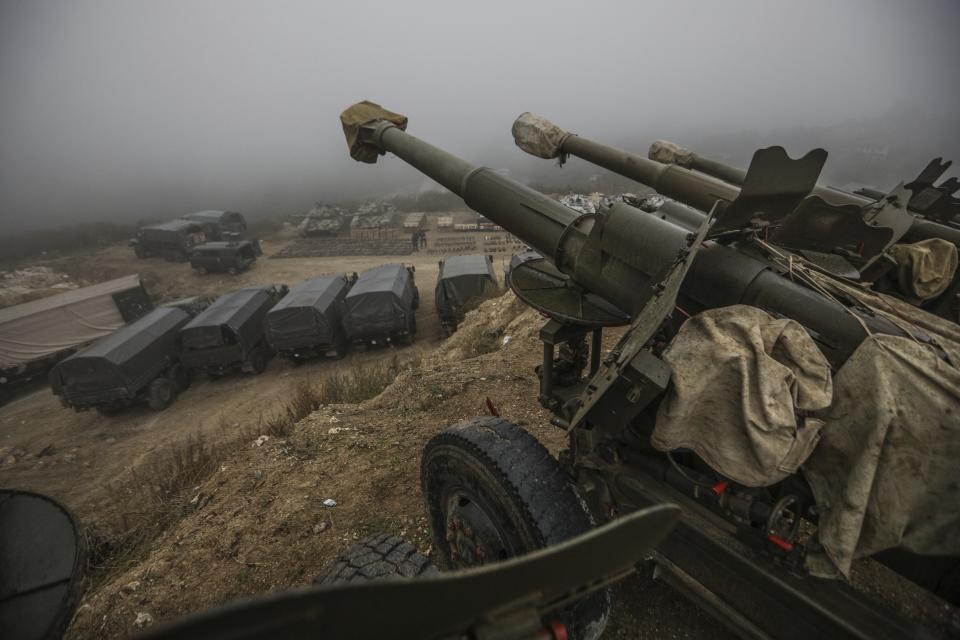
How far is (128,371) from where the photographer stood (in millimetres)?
11125

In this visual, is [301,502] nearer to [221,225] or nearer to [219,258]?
[219,258]

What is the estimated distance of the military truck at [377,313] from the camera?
41.9 ft

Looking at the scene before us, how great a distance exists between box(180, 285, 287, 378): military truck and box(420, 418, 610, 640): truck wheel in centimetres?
1178

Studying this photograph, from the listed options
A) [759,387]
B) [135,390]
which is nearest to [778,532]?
[759,387]

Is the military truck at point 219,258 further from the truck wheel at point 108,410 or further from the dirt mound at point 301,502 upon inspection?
the dirt mound at point 301,502

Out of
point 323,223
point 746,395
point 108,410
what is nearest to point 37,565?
point 746,395

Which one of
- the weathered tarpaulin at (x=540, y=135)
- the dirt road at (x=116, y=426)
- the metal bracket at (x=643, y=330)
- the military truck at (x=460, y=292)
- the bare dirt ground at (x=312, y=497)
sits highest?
the weathered tarpaulin at (x=540, y=135)

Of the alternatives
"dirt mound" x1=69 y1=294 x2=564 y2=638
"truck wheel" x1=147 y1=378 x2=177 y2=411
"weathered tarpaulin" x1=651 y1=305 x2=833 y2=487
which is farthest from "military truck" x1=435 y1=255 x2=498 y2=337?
"weathered tarpaulin" x1=651 y1=305 x2=833 y2=487

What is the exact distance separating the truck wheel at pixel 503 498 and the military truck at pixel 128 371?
12104mm

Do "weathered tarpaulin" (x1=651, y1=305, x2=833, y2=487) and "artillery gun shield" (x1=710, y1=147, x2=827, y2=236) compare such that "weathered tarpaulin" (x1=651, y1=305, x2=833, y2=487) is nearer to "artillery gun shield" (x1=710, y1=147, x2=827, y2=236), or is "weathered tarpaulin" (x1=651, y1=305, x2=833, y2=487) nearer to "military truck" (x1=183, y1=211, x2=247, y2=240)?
"artillery gun shield" (x1=710, y1=147, x2=827, y2=236)

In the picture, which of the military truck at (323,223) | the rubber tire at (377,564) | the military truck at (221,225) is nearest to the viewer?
the rubber tire at (377,564)

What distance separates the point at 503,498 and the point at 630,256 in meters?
1.51

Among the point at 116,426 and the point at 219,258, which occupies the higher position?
the point at 219,258

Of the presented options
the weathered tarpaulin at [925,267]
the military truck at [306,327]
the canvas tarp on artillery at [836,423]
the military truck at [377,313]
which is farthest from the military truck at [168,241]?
the weathered tarpaulin at [925,267]
